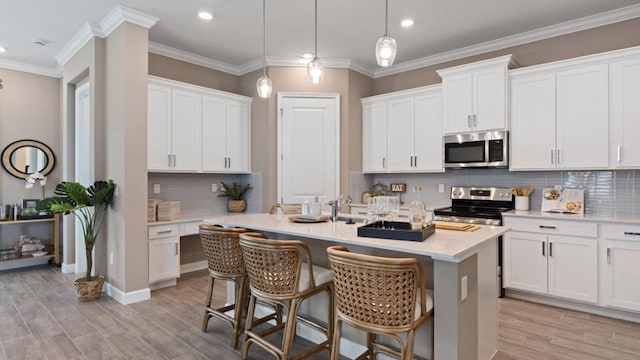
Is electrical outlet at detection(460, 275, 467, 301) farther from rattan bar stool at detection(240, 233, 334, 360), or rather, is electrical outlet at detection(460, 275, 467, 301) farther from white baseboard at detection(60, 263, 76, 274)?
white baseboard at detection(60, 263, 76, 274)

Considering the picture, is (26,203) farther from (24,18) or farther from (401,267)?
(401,267)

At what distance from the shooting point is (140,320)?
3195 millimetres

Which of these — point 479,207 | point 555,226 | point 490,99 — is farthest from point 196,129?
point 555,226

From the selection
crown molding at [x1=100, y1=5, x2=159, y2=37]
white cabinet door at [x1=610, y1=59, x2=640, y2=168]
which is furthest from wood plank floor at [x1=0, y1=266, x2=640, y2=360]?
crown molding at [x1=100, y1=5, x2=159, y2=37]

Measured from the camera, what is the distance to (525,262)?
369 centimetres

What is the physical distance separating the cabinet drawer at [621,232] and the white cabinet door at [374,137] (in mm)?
2634

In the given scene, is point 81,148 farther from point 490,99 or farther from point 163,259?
point 490,99

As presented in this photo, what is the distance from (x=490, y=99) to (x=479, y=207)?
1307mm

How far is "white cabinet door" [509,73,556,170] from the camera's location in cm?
376

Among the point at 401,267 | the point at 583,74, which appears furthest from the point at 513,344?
the point at 583,74

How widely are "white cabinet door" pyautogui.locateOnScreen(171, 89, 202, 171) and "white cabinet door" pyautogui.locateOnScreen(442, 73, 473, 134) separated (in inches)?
126

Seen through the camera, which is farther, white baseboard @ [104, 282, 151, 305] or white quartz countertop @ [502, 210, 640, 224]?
white baseboard @ [104, 282, 151, 305]

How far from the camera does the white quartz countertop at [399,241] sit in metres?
1.76

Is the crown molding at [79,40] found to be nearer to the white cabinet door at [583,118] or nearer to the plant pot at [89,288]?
the plant pot at [89,288]
